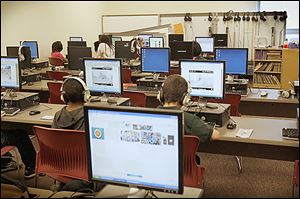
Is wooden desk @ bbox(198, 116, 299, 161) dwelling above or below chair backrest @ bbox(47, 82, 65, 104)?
below

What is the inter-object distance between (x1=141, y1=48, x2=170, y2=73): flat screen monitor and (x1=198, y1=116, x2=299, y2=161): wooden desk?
187cm

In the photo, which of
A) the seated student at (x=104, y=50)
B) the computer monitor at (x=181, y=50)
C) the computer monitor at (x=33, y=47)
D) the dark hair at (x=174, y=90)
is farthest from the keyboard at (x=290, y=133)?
the computer monitor at (x=33, y=47)

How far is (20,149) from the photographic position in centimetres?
354

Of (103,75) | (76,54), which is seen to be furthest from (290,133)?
(76,54)

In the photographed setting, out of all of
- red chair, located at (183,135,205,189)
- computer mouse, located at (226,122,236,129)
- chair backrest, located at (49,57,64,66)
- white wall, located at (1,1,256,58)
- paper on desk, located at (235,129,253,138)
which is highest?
white wall, located at (1,1,256,58)

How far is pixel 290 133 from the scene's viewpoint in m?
2.63

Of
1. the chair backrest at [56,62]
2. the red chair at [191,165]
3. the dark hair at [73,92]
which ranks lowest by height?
the red chair at [191,165]

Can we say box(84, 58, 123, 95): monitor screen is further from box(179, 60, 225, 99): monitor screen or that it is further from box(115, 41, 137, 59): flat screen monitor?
box(115, 41, 137, 59): flat screen monitor

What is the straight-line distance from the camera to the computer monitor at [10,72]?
3765mm

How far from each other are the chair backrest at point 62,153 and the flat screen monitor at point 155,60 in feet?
8.50

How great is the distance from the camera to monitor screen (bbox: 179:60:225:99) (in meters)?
3.23

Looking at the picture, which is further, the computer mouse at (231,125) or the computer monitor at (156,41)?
the computer monitor at (156,41)

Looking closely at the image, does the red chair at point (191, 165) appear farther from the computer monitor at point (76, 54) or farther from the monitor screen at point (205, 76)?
the computer monitor at point (76, 54)

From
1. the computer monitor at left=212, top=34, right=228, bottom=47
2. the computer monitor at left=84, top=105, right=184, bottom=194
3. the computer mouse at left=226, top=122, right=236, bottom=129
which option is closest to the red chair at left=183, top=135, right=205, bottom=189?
the computer mouse at left=226, top=122, right=236, bottom=129
